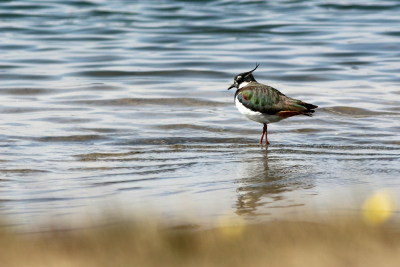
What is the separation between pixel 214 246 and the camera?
129 inches

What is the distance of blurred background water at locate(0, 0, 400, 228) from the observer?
5.07 m

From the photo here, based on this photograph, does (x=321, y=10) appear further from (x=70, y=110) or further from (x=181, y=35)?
(x=70, y=110)

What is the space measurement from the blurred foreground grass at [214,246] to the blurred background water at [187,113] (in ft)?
1.42

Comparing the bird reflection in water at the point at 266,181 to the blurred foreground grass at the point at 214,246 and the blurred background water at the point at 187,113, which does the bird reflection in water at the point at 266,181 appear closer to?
the blurred background water at the point at 187,113

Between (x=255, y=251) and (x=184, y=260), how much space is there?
0.35m

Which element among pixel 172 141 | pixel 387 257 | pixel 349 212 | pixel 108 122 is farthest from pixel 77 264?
pixel 108 122

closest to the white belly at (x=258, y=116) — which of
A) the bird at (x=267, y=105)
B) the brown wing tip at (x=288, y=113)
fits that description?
the bird at (x=267, y=105)

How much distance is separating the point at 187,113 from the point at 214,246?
6.79 metres

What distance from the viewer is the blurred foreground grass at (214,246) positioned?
298 centimetres

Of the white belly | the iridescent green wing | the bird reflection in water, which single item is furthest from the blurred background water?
the iridescent green wing

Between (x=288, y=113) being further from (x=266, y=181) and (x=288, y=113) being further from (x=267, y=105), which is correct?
(x=266, y=181)

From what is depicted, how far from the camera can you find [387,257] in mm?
3002

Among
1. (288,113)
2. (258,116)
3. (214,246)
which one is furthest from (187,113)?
(214,246)

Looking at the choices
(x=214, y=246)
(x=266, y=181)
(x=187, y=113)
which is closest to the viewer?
(x=214, y=246)
